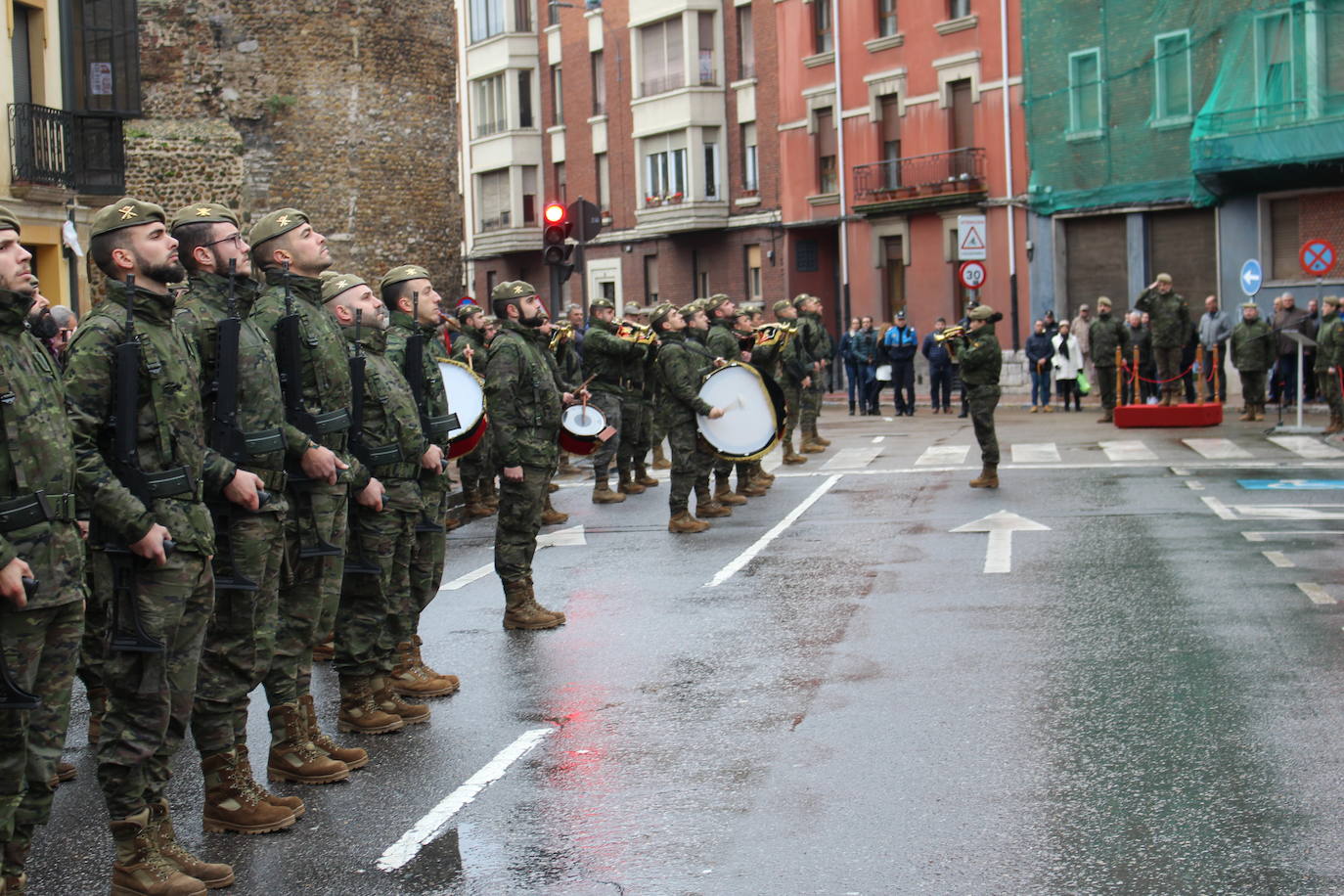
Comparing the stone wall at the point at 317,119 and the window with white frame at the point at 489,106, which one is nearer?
the stone wall at the point at 317,119

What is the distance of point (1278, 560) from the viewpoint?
483 inches

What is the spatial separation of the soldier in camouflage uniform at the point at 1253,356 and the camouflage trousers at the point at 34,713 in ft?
74.4

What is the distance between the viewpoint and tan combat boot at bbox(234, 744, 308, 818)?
6719 mm

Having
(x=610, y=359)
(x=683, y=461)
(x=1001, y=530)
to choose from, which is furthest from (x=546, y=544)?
(x=610, y=359)

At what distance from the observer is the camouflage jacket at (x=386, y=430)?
843 centimetres

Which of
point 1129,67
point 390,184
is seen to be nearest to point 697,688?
point 1129,67

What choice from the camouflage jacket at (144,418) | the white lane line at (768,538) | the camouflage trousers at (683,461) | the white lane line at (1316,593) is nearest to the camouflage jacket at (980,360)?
the white lane line at (768,538)

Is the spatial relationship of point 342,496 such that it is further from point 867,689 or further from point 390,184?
point 390,184

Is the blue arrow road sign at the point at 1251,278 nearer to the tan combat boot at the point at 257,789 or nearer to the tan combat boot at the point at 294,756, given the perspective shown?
the tan combat boot at the point at 294,756

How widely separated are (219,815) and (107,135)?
79.5 feet

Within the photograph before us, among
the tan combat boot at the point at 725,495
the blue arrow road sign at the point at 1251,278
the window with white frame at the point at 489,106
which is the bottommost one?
the tan combat boot at the point at 725,495

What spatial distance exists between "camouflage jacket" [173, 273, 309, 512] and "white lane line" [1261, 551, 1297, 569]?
7.72 meters

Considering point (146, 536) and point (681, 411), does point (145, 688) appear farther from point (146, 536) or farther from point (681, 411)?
point (681, 411)

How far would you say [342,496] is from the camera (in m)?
7.48
